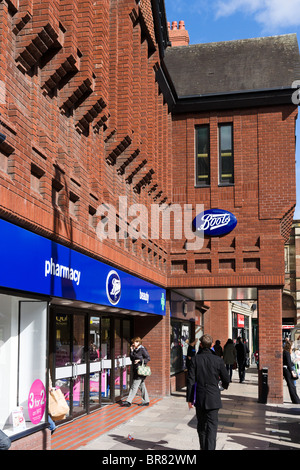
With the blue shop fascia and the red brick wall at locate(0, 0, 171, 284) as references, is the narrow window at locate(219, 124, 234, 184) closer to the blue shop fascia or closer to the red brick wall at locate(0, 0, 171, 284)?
the red brick wall at locate(0, 0, 171, 284)

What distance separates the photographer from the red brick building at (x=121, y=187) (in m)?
7.67

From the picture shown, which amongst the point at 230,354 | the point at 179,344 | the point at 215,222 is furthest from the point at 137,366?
the point at 230,354

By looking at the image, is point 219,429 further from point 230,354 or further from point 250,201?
point 230,354

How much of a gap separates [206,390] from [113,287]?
432 cm

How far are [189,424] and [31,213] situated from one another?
21.1 ft

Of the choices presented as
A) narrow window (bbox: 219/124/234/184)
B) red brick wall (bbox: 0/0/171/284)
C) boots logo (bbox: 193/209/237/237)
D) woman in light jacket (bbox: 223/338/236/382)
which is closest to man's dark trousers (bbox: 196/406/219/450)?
red brick wall (bbox: 0/0/171/284)

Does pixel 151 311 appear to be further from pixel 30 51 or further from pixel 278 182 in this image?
pixel 30 51

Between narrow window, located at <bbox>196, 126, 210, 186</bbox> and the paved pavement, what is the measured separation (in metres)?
6.81

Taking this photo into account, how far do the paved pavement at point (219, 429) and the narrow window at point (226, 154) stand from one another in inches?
265

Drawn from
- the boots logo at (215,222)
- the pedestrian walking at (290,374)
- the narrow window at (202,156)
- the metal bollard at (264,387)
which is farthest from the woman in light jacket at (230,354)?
the narrow window at (202,156)

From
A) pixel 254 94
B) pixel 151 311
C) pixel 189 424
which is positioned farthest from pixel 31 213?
pixel 254 94

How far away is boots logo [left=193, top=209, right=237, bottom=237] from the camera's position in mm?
17438

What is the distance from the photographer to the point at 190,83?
18.7 m

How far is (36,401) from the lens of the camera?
7.97m
